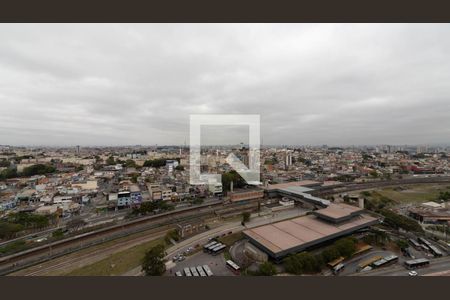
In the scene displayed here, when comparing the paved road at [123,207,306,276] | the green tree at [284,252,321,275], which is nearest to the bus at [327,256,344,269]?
the green tree at [284,252,321,275]

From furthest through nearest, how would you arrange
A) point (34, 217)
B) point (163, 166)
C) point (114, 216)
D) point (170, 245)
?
point (163, 166) < point (114, 216) < point (34, 217) < point (170, 245)

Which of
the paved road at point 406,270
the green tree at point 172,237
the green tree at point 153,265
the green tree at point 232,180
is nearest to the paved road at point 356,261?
the paved road at point 406,270

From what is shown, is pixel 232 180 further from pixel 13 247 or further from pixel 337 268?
pixel 13 247

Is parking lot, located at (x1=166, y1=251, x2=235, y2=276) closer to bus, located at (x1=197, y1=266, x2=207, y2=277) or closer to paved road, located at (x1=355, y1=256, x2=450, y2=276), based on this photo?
bus, located at (x1=197, y1=266, x2=207, y2=277)

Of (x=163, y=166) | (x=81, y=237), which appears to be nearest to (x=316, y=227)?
(x=81, y=237)

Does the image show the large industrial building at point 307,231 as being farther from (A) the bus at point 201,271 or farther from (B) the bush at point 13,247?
(B) the bush at point 13,247

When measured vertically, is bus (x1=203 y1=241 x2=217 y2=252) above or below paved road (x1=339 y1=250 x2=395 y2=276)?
above

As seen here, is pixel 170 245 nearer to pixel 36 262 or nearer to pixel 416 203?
pixel 36 262
